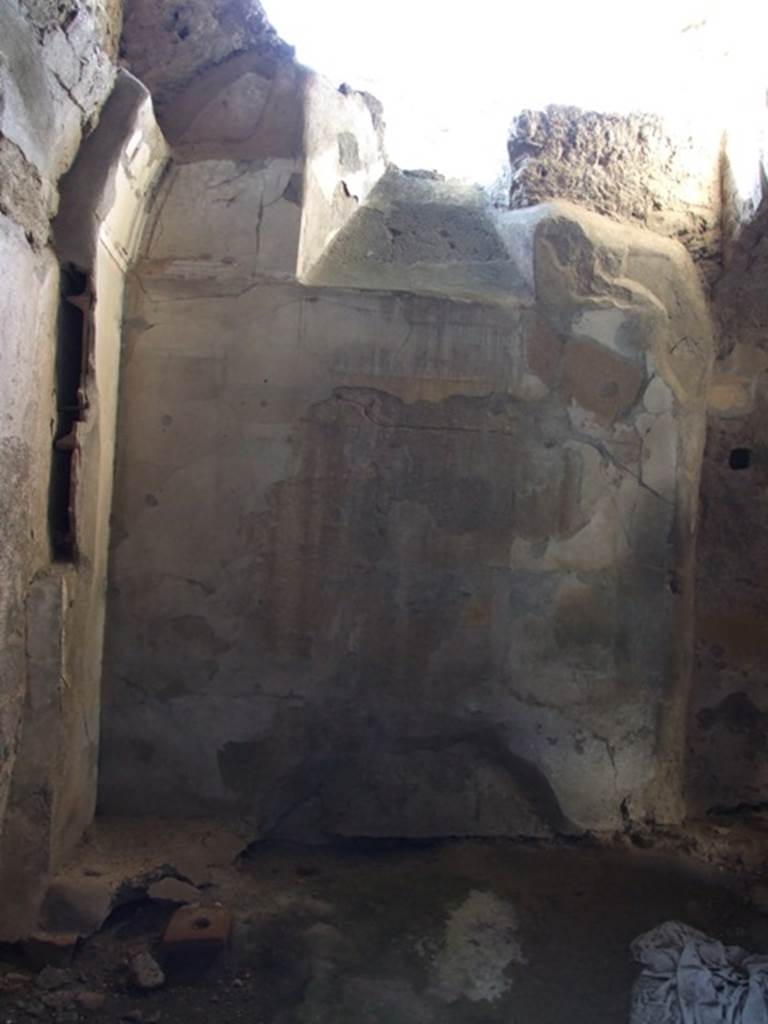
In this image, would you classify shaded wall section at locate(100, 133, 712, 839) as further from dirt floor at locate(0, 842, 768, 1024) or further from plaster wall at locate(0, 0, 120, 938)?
plaster wall at locate(0, 0, 120, 938)

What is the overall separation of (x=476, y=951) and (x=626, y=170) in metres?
3.50

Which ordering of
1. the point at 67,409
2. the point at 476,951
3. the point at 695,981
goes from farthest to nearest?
the point at 67,409, the point at 476,951, the point at 695,981

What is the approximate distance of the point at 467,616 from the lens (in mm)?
3902

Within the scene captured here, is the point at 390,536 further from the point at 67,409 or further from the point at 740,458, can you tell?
the point at 740,458

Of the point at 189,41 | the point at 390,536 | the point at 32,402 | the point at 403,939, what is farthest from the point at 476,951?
the point at 189,41

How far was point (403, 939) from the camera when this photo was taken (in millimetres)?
3178

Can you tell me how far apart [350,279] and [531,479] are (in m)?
1.19

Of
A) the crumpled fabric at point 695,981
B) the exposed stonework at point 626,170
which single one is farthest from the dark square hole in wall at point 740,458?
the crumpled fabric at point 695,981

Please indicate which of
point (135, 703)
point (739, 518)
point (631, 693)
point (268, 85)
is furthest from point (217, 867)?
point (268, 85)

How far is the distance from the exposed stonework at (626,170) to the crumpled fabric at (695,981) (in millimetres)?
2957

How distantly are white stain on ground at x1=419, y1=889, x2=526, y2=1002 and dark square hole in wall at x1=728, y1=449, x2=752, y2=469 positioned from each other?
2270mm

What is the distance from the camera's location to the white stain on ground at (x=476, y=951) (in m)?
2.95

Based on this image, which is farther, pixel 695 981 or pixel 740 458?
pixel 740 458

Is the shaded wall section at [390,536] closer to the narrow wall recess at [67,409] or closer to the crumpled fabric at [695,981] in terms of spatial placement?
the narrow wall recess at [67,409]
